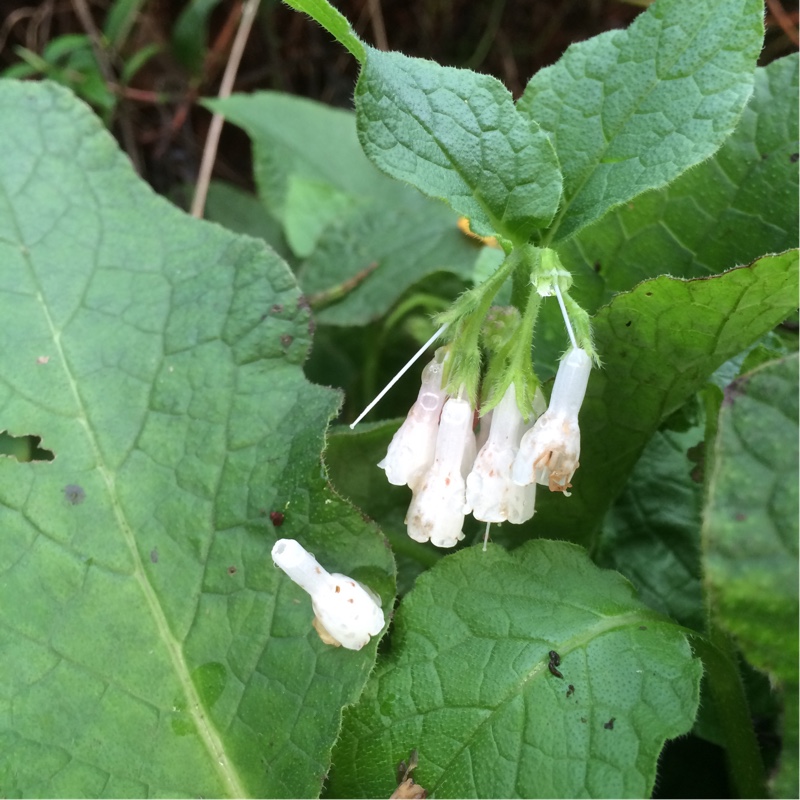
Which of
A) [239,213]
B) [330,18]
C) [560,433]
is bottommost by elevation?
[239,213]

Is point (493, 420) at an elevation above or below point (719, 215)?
below

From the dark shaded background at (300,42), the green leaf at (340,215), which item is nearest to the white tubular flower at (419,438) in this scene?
the green leaf at (340,215)

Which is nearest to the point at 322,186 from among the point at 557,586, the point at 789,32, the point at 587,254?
the point at 587,254

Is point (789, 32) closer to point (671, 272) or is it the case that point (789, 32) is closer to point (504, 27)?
point (504, 27)

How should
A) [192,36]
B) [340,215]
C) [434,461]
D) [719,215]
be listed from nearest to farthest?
[434,461] < [719,215] < [340,215] < [192,36]

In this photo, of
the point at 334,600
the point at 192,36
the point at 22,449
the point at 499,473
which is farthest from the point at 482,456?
the point at 192,36

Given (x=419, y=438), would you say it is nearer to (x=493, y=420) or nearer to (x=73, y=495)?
(x=493, y=420)

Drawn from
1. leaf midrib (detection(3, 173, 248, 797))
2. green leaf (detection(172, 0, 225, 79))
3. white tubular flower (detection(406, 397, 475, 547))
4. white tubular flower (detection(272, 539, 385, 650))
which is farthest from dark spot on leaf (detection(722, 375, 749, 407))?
green leaf (detection(172, 0, 225, 79))

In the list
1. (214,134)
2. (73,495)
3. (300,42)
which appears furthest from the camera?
(300,42)
